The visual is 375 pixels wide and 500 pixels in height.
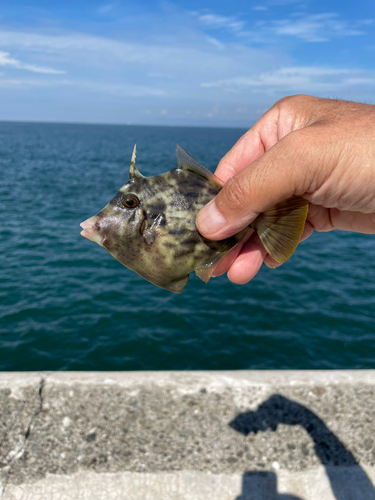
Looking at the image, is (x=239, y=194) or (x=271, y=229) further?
(x=271, y=229)

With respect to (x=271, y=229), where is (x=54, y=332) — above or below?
below

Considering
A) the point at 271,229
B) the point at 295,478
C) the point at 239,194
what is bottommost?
the point at 295,478

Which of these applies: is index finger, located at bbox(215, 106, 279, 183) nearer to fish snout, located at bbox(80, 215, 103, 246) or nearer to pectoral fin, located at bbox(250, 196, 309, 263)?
pectoral fin, located at bbox(250, 196, 309, 263)

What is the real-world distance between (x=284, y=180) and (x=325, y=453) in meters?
4.20

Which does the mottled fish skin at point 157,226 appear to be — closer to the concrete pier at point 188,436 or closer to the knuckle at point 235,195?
the knuckle at point 235,195

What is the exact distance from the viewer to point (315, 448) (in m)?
5.29

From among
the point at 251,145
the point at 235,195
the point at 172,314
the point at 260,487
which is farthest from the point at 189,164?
the point at 172,314

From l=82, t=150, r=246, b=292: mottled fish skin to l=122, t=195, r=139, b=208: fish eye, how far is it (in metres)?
0.02

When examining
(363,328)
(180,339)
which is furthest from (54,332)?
(363,328)

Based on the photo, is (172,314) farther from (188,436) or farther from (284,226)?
(284,226)

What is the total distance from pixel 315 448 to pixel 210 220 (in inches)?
162

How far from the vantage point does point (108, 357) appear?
11.9m

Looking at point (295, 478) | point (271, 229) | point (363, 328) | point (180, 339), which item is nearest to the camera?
point (271, 229)

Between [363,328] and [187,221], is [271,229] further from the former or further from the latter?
[363,328]
